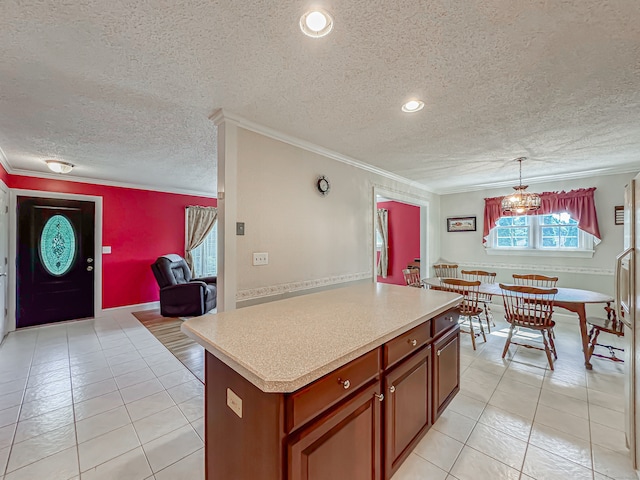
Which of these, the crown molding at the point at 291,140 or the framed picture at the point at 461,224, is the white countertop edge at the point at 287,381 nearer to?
the crown molding at the point at 291,140

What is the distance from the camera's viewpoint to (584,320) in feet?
9.39

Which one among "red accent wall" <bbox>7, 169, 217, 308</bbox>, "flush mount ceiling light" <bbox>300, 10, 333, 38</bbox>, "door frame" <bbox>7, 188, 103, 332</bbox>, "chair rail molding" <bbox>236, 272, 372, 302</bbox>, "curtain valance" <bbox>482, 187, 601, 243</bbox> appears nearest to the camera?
"flush mount ceiling light" <bbox>300, 10, 333, 38</bbox>

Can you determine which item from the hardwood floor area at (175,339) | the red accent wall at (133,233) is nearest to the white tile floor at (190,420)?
the hardwood floor area at (175,339)

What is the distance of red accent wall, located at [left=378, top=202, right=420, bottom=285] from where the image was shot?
6039mm

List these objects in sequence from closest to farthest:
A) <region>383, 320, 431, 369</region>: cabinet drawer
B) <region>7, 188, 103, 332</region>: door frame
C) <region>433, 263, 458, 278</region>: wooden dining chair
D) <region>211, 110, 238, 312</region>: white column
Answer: <region>383, 320, 431, 369</region>: cabinet drawer < <region>211, 110, 238, 312</region>: white column < <region>7, 188, 103, 332</region>: door frame < <region>433, 263, 458, 278</region>: wooden dining chair

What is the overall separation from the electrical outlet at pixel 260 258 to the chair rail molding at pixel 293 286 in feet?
0.74

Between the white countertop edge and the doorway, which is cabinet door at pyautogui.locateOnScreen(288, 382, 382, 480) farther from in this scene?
the doorway

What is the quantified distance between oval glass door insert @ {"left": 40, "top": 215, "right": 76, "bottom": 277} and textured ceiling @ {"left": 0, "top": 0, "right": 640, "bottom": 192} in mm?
1577

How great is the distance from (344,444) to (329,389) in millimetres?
275

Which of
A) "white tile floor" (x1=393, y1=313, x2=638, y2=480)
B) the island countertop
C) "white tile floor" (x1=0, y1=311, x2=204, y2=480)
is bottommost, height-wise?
"white tile floor" (x1=0, y1=311, x2=204, y2=480)

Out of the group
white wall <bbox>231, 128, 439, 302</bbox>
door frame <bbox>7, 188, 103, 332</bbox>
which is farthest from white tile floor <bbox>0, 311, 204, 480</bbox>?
white wall <bbox>231, 128, 439, 302</bbox>

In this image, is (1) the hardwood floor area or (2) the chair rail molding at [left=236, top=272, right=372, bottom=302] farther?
(1) the hardwood floor area

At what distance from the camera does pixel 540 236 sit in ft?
15.2

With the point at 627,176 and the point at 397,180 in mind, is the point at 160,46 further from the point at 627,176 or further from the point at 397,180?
the point at 627,176
